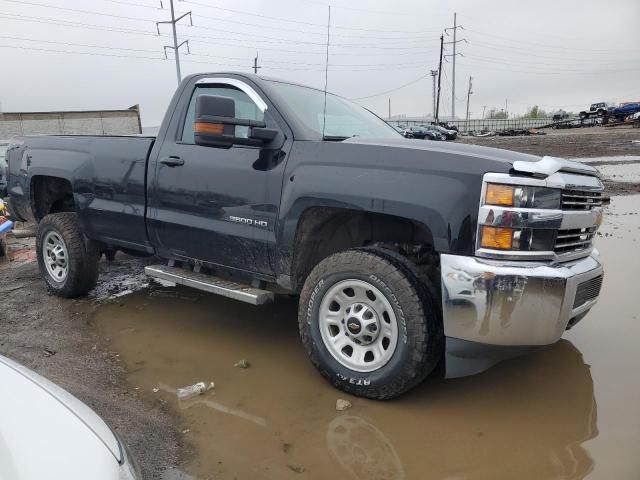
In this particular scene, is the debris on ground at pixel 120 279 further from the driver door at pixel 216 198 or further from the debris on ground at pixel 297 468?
the debris on ground at pixel 297 468

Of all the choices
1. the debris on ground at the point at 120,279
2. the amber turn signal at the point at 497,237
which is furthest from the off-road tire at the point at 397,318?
the debris on ground at the point at 120,279

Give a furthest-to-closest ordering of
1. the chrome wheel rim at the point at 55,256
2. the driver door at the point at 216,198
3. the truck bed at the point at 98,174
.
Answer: the chrome wheel rim at the point at 55,256 → the truck bed at the point at 98,174 → the driver door at the point at 216,198

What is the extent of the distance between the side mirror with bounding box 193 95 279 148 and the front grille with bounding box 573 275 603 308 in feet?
6.78

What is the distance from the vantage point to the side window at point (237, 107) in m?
3.79

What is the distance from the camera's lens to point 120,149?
4355mm

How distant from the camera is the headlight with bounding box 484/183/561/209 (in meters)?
2.68

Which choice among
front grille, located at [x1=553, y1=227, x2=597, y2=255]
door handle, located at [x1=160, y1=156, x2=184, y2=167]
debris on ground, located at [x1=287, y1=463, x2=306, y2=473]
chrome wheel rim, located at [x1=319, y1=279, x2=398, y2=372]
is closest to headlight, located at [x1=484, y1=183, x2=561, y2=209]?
front grille, located at [x1=553, y1=227, x2=597, y2=255]

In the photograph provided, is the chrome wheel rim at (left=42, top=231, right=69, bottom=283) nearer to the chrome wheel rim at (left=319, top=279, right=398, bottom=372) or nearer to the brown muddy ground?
the brown muddy ground

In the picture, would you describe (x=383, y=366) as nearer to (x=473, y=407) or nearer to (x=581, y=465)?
(x=473, y=407)

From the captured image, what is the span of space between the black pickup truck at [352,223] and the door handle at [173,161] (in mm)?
14

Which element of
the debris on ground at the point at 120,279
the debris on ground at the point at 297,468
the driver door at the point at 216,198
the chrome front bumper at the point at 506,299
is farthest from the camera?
the debris on ground at the point at 120,279

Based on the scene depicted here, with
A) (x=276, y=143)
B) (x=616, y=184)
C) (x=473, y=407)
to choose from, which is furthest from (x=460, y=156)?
(x=616, y=184)

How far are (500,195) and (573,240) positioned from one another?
0.65 metres

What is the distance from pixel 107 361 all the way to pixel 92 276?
5.04 ft
